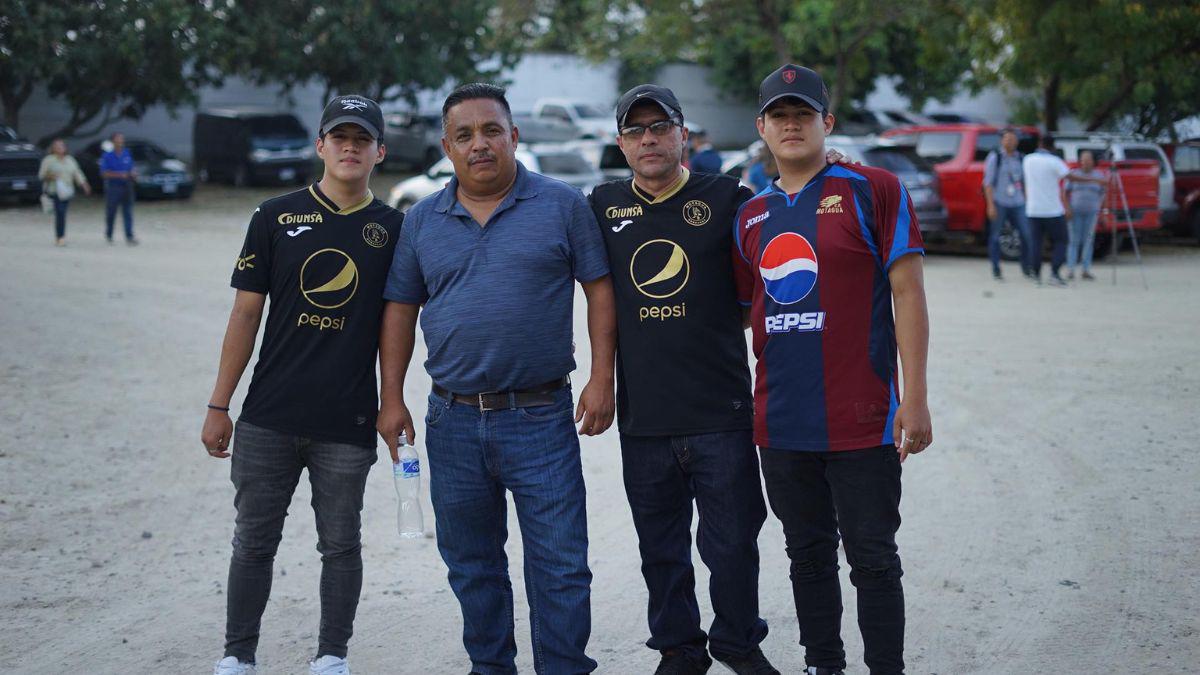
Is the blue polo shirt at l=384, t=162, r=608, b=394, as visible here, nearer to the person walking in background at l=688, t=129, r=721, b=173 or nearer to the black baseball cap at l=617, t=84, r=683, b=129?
the black baseball cap at l=617, t=84, r=683, b=129

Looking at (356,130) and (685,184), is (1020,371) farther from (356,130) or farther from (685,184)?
(356,130)

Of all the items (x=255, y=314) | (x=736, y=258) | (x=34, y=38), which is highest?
(x=34, y=38)

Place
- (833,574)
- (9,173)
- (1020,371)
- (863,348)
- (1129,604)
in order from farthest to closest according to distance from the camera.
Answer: (9,173)
(1020,371)
(1129,604)
(833,574)
(863,348)

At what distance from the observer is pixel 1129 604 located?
16.2ft

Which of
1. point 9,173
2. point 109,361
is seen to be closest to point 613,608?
point 109,361

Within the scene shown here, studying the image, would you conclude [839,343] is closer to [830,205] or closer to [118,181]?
[830,205]

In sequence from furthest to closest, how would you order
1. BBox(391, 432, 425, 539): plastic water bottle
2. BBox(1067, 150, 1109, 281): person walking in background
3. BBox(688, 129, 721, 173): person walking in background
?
BBox(688, 129, 721, 173): person walking in background, BBox(1067, 150, 1109, 281): person walking in background, BBox(391, 432, 425, 539): plastic water bottle

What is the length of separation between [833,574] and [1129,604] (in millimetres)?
1606

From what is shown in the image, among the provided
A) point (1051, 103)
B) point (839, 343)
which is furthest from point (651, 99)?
point (1051, 103)

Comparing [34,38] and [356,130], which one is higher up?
[34,38]

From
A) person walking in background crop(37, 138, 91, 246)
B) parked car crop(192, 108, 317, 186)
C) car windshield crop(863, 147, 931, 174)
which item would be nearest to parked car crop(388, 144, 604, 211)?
car windshield crop(863, 147, 931, 174)

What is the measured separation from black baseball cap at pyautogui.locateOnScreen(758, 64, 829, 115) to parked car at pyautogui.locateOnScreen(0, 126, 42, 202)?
2465 cm

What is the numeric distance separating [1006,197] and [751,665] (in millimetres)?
12872

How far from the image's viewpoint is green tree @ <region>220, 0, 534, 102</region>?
2984 centimetres
